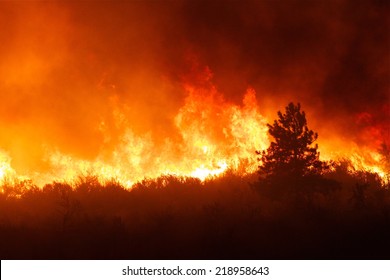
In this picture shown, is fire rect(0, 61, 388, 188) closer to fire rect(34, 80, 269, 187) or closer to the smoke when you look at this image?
fire rect(34, 80, 269, 187)

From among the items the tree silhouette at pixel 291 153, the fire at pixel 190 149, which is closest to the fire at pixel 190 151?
the fire at pixel 190 149

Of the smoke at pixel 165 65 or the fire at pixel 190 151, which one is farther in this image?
the smoke at pixel 165 65

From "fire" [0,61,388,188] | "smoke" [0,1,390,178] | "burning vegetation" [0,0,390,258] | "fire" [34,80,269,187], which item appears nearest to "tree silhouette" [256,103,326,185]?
"burning vegetation" [0,0,390,258]

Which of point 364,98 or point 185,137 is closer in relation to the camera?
point 185,137

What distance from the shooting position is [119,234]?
9945 mm

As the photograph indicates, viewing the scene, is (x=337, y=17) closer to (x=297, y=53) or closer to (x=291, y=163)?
(x=297, y=53)

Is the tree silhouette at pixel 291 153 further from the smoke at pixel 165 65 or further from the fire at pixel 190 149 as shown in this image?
the smoke at pixel 165 65

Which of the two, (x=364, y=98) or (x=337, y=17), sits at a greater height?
(x=337, y=17)

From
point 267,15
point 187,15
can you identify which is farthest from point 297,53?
point 187,15

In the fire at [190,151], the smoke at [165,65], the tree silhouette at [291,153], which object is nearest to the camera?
the tree silhouette at [291,153]

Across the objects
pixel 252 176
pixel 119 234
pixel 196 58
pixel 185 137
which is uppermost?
pixel 196 58

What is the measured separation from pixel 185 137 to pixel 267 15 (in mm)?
9142

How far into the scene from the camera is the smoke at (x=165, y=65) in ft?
63.8

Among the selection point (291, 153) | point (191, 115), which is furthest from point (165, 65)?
point (291, 153)
